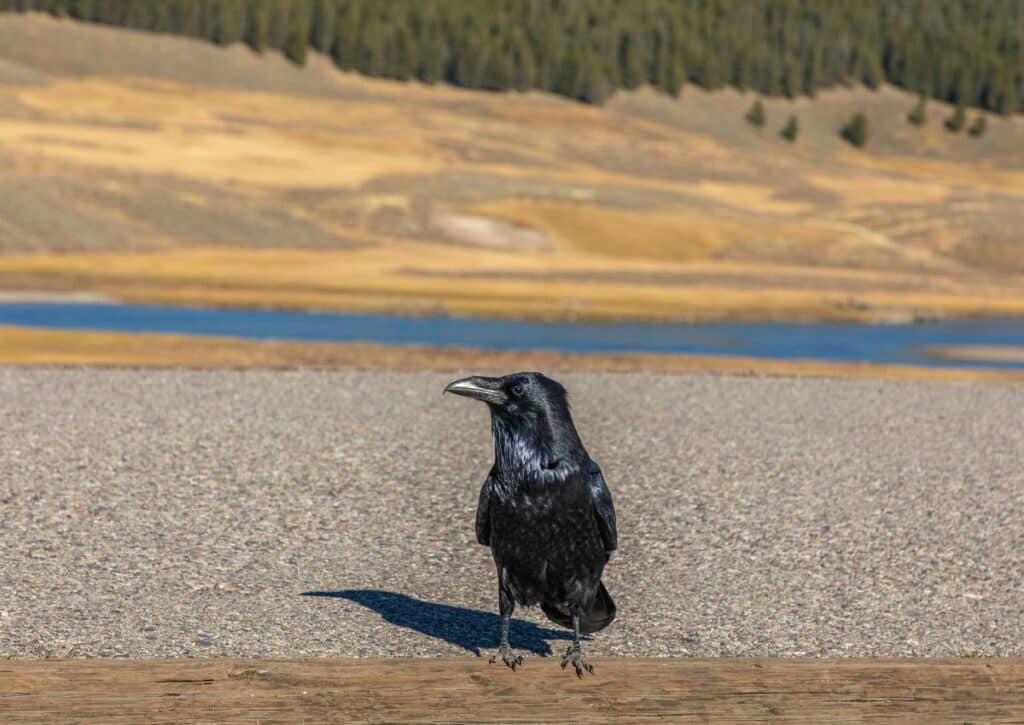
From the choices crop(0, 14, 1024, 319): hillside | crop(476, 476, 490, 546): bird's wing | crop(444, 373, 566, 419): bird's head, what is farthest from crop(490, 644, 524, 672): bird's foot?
crop(0, 14, 1024, 319): hillside

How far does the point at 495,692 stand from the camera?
6684 millimetres

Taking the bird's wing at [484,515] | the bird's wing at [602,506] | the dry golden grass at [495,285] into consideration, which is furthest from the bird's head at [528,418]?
the dry golden grass at [495,285]

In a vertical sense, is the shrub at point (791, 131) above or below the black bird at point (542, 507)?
above

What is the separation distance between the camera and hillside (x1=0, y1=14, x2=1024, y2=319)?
62281 millimetres

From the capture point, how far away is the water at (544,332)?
42.7 metres

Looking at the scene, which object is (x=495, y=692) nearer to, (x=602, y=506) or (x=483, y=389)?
(x=483, y=389)

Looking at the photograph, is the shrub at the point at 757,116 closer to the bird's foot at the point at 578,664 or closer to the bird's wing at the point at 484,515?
the bird's wing at the point at 484,515

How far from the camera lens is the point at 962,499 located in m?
18.8

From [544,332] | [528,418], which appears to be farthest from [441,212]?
[528,418]

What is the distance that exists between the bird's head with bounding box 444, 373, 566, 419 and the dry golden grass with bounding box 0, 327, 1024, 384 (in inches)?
988

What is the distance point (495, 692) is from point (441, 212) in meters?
84.8

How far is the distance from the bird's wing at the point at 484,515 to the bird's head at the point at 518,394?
77 centimetres

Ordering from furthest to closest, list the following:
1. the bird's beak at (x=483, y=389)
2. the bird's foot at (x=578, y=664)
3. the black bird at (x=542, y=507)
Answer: the black bird at (x=542, y=507) < the bird's beak at (x=483, y=389) < the bird's foot at (x=578, y=664)

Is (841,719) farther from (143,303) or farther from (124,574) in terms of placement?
(143,303)
